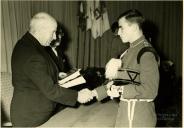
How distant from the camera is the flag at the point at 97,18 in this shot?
6039mm

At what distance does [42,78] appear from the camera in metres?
2.43

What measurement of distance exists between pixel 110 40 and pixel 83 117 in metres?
4.07

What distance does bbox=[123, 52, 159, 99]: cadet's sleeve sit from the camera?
198cm

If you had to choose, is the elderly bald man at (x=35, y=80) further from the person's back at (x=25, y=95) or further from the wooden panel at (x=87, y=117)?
the wooden panel at (x=87, y=117)

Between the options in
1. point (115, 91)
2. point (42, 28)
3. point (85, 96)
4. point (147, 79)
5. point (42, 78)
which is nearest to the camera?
point (147, 79)

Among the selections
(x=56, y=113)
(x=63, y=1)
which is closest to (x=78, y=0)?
(x=63, y=1)

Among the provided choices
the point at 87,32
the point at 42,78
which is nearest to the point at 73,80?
the point at 42,78

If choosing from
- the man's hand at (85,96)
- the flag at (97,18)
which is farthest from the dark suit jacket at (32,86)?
the flag at (97,18)

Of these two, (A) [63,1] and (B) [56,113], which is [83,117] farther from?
(A) [63,1]

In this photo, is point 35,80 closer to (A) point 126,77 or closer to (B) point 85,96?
(B) point 85,96

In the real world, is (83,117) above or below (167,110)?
above

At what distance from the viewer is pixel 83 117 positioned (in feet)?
10.1

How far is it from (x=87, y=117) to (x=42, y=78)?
870mm

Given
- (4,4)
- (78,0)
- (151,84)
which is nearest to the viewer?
(151,84)
